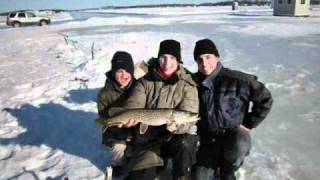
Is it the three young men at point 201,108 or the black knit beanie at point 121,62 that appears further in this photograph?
the black knit beanie at point 121,62

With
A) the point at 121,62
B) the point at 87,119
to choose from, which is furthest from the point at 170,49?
the point at 87,119

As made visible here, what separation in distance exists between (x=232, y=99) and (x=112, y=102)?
1394 mm

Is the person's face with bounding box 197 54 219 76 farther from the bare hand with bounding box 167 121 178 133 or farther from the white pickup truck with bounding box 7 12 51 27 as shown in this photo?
the white pickup truck with bounding box 7 12 51 27

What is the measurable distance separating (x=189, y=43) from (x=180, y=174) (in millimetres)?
15457

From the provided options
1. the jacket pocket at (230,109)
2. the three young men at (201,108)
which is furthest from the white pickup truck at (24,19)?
the jacket pocket at (230,109)

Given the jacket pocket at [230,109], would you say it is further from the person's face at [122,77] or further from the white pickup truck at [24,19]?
the white pickup truck at [24,19]

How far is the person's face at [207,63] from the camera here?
4559mm

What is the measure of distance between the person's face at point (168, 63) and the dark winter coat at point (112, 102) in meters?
0.60

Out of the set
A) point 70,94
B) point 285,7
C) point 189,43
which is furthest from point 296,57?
point 285,7

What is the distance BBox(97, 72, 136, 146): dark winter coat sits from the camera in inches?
186

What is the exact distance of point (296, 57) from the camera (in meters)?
13.9

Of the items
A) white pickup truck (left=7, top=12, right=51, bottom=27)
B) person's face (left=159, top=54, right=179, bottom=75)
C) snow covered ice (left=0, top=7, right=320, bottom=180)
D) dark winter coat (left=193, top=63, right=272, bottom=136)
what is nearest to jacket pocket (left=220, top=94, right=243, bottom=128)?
dark winter coat (left=193, top=63, right=272, bottom=136)

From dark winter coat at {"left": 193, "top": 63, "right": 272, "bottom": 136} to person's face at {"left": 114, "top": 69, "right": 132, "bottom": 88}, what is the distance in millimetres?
859

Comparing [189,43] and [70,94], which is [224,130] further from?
[189,43]
